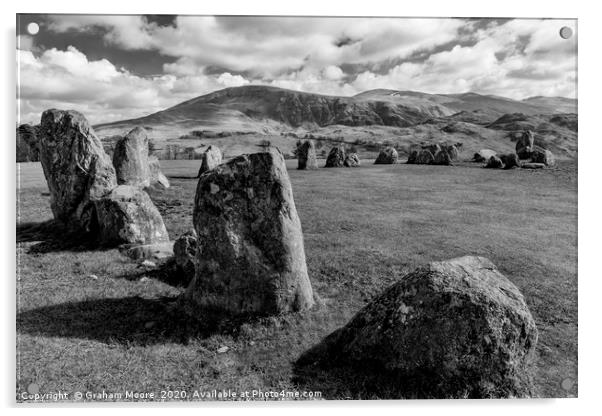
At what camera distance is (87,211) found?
58.7 feet

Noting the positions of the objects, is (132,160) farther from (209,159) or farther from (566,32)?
(566,32)

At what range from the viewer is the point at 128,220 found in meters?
16.4

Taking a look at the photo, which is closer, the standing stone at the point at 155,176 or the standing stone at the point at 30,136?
the standing stone at the point at 30,136

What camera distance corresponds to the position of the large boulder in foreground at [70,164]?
18.3 meters

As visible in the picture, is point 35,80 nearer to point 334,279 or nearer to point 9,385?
point 9,385

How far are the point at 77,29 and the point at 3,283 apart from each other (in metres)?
7.05

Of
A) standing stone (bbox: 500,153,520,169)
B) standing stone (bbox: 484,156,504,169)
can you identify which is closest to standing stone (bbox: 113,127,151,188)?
standing stone (bbox: 484,156,504,169)

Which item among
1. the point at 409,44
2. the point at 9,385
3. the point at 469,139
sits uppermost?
the point at 469,139

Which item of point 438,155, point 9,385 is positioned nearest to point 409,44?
point 9,385

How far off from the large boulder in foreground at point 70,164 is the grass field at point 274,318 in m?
1.54

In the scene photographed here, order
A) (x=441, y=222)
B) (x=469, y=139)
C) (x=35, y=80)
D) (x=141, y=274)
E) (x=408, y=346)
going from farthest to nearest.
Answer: (x=469, y=139) < (x=441, y=222) < (x=141, y=274) < (x=35, y=80) < (x=408, y=346)

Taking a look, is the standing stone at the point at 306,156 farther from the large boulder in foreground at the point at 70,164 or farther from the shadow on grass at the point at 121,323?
the shadow on grass at the point at 121,323

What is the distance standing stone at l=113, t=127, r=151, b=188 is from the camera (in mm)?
27406

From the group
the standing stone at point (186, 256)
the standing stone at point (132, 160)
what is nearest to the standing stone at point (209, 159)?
the standing stone at point (132, 160)
